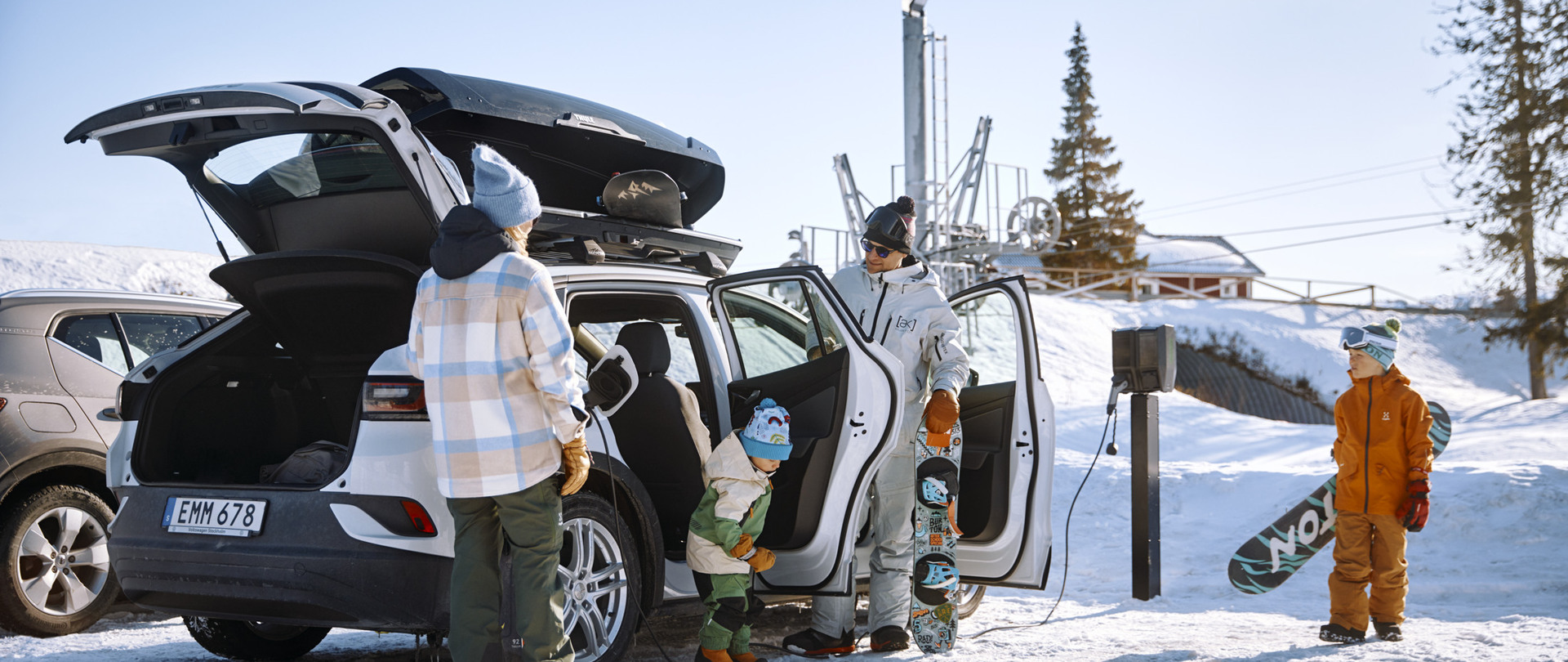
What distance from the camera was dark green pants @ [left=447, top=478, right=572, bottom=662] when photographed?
340cm

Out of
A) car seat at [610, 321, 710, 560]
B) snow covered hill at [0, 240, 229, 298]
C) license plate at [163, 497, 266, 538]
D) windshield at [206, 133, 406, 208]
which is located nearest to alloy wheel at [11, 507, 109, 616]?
license plate at [163, 497, 266, 538]

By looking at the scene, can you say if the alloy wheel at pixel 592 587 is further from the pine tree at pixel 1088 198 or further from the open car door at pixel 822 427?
the pine tree at pixel 1088 198

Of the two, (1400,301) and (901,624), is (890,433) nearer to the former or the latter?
(901,624)

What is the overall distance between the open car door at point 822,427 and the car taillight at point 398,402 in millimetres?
1482

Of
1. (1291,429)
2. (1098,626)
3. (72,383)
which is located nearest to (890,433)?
(1098,626)

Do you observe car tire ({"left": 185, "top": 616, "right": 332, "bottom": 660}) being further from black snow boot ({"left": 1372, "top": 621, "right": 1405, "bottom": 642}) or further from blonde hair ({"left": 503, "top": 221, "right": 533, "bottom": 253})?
black snow boot ({"left": 1372, "top": 621, "right": 1405, "bottom": 642})

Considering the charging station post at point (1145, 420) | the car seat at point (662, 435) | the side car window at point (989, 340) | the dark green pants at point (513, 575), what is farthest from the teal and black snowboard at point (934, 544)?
the side car window at point (989, 340)

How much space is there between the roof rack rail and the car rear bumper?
1355 millimetres

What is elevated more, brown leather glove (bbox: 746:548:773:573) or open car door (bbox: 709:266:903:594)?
open car door (bbox: 709:266:903:594)

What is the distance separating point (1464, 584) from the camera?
6898mm

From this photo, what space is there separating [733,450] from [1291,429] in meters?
14.3

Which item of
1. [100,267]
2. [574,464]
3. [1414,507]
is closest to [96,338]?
[574,464]

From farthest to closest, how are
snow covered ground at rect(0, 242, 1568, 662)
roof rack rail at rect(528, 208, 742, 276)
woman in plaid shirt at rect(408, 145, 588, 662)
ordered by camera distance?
1. snow covered ground at rect(0, 242, 1568, 662)
2. roof rack rail at rect(528, 208, 742, 276)
3. woman in plaid shirt at rect(408, 145, 588, 662)

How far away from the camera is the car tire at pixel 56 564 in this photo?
16.5ft
